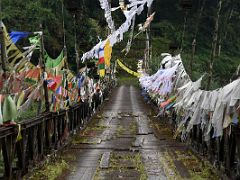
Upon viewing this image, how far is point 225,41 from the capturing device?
58062 mm

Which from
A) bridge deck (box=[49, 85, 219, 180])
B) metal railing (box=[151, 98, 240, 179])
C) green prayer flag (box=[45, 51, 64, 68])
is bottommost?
bridge deck (box=[49, 85, 219, 180])

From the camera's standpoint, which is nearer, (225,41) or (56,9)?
(56,9)

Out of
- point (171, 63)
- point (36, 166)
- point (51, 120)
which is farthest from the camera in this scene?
point (171, 63)

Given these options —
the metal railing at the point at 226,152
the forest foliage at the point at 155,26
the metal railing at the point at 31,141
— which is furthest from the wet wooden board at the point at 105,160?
the forest foliage at the point at 155,26

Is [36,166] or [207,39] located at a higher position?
[207,39]

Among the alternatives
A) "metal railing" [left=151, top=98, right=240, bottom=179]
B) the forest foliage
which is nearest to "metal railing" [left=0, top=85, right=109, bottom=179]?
"metal railing" [left=151, top=98, right=240, bottom=179]

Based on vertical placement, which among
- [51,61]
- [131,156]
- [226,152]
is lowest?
[131,156]

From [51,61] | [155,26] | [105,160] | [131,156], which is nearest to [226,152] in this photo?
[105,160]

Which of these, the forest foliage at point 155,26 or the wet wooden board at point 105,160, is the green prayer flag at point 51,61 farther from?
the wet wooden board at point 105,160

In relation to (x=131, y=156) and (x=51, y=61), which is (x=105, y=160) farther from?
(x=51, y=61)

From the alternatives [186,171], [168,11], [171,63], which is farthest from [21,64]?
[168,11]

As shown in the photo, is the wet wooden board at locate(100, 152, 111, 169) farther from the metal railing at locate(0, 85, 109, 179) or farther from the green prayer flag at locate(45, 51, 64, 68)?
the green prayer flag at locate(45, 51, 64, 68)

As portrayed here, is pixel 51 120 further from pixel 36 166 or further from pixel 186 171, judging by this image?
pixel 186 171

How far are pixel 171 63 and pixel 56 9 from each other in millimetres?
26385
